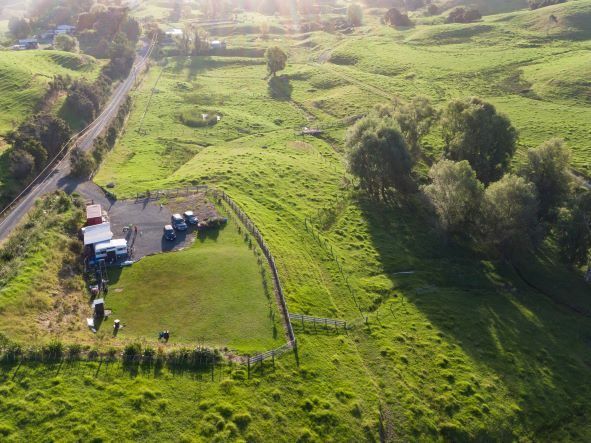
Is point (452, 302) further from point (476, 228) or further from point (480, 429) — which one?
point (480, 429)

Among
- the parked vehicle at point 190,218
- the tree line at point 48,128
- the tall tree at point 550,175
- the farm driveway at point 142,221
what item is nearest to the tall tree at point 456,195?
the tall tree at point 550,175

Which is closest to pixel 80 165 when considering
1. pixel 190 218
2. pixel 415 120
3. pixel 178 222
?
pixel 178 222

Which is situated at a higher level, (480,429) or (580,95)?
(580,95)

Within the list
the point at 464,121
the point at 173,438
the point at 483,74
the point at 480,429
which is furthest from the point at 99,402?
the point at 483,74

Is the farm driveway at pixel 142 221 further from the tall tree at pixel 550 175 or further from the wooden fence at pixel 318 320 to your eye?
the tall tree at pixel 550 175

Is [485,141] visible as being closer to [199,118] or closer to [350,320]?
[350,320]

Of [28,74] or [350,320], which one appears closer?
[350,320]
